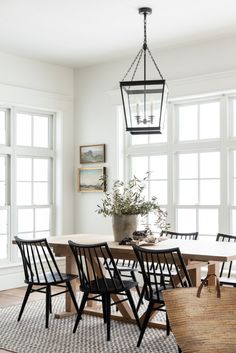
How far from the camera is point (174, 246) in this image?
461 centimetres

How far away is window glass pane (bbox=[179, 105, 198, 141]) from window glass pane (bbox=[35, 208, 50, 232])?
7.13 ft

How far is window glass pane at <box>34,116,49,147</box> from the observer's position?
7.27m

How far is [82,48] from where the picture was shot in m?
6.55

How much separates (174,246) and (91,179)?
2.89 metres

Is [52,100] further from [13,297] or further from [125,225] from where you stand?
[125,225]

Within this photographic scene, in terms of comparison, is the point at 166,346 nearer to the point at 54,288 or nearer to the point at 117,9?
the point at 54,288

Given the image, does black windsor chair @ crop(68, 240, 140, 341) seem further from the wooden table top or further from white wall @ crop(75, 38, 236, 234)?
white wall @ crop(75, 38, 236, 234)

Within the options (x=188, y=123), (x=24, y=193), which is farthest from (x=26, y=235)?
(x=188, y=123)

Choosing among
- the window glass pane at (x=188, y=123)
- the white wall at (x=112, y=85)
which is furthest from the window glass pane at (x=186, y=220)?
the white wall at (x=112, y=85)

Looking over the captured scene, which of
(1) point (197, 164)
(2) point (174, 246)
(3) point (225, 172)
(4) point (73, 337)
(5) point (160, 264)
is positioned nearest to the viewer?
(5) point (160, 264)

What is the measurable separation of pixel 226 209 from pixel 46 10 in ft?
9.78

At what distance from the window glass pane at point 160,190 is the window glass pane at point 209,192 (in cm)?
53

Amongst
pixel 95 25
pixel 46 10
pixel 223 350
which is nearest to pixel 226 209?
pixel 95 25

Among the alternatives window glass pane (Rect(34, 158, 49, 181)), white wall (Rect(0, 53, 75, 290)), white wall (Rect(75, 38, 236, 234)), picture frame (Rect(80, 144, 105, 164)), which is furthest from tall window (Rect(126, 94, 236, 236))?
window glass pane (Rect(34, 158, 49, 181))
